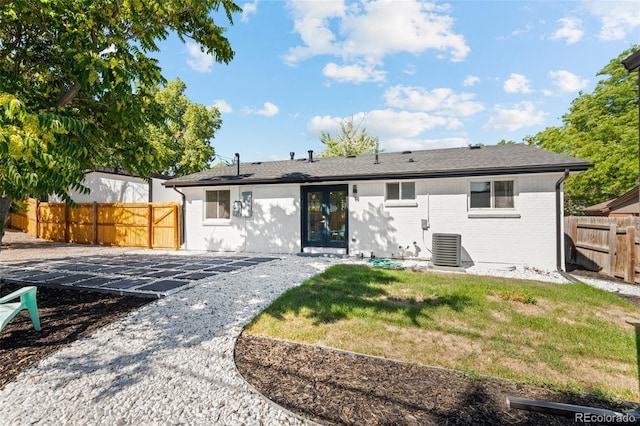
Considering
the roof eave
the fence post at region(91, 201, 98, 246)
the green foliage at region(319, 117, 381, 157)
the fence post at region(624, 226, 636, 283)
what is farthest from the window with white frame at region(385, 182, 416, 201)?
the green foliage at region(319, 117, 381, 157)

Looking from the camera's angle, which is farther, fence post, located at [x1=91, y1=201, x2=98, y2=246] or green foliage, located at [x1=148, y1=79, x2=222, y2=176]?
green foliage, located at [x1=148, y1=79, x2=222, y2=176]

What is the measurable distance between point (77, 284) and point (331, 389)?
6.44 meters

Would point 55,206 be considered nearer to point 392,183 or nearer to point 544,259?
point 392,183

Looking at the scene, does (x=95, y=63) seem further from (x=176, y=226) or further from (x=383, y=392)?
(x=176, y=226)

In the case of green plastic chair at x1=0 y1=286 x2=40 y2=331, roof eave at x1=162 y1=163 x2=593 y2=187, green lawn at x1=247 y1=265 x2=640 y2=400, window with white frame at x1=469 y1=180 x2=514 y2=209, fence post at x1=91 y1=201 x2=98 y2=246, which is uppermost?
roof eave at x1=162 y1=163 x2=593 y2=187

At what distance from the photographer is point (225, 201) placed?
40.7ft

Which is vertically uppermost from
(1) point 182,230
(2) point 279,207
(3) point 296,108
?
(3) point 296,108

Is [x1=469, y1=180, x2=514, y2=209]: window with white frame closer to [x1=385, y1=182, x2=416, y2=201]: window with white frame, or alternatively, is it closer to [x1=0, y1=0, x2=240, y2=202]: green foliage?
[x1=385, y1=182, x2=416, y2=201]: window with white frame

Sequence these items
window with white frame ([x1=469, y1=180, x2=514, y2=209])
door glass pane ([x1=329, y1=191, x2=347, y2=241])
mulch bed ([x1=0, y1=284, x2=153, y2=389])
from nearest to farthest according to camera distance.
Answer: mulch bed ([x1=0, y1=284, x2=153, y2=389])
window with white frame ([x1=469, y1=180, x2=514, y2=209])
door glass pane ([x1=329, y1=191, x2=347, y2=241])

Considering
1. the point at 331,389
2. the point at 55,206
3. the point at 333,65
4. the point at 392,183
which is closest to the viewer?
the point at 331,389

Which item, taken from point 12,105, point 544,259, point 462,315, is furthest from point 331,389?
point 544,259

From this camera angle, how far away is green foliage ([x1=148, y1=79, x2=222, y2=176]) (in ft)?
79.6

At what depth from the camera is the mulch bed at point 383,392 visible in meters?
2.39

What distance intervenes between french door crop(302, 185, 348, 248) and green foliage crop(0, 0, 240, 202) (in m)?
6.02
